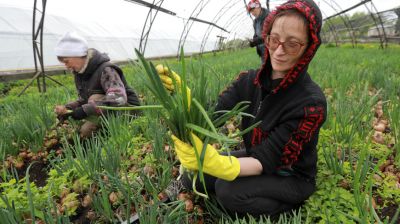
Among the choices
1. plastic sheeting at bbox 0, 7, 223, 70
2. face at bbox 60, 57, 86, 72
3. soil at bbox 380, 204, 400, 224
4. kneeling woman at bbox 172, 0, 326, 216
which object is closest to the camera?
kneeling woman at bbox 172, 0, 326, 216

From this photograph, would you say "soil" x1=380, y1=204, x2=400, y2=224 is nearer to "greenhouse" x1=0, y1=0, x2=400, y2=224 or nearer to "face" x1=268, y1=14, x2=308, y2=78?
"greenhouse" x1=0, y1=0, x2=400, y2=224

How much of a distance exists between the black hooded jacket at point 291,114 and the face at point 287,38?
0.08 feet

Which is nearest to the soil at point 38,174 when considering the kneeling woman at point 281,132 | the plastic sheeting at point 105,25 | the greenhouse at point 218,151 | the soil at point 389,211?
the greenhouse at point 218,151

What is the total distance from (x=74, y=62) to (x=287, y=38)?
5.24 feet

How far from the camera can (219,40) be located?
16359mm

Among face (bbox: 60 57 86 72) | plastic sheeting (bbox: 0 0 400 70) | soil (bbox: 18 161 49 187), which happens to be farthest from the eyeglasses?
plastic sheeting (bbox: 0 0 400 70)

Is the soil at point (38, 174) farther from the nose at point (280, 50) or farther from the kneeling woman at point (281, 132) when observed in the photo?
the nose at point (280, 50)

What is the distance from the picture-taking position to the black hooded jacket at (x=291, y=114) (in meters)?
0.99

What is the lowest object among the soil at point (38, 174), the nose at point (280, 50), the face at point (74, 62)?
the soil at point (38, 174)

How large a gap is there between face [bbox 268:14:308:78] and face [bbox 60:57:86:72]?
1.49 m

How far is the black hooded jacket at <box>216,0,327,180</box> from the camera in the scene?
0.99 metres

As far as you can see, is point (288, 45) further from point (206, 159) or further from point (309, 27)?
point (206, 159)

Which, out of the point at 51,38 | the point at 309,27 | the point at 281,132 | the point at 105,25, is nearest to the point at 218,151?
the point at 281,132

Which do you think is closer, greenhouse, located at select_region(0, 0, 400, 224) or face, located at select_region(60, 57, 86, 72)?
greenhouse, located at select_region(0, 0, 400, 224)
